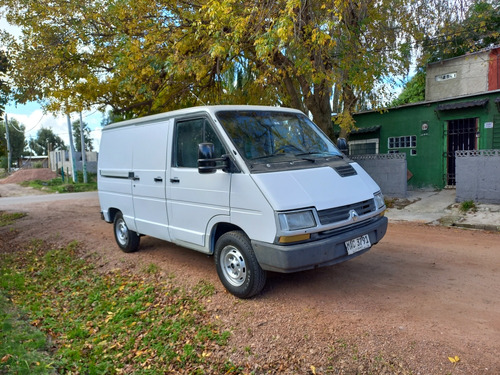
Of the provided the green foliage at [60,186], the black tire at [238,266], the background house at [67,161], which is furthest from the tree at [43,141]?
the black tire at [238,266]

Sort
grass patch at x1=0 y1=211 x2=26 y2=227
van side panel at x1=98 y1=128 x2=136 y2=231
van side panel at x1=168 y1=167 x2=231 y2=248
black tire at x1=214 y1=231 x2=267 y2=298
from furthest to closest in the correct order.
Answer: grass patch at x1=0 y1=211 x2=26 y2=227 < van side panel at x1=98 y1=128 x2=136 y2=231 < van side panel at x1=168 y1=167 x2=231 y2=248 < black tire at x1=214 y1=231 x2=267 y2=298

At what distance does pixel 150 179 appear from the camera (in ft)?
18.1

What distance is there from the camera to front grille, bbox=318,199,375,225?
152 inches

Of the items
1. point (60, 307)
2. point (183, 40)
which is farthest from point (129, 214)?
point (183, 40)

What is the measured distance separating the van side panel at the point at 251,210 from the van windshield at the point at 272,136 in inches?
14.4

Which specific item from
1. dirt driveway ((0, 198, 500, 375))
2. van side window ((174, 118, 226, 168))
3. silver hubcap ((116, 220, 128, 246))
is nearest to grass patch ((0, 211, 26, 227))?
silver hubcap ((116, 220, 128, 246))

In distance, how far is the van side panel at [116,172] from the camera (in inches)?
242

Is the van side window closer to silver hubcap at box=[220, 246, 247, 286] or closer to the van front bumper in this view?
silver hubcap at box=[220, 246, 247, 286]

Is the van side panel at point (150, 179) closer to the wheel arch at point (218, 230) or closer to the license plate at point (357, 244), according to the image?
the wheel arch at point (218, 230)

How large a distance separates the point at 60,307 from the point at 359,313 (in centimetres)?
379

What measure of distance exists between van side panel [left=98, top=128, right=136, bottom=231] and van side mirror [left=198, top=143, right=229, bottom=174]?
2.30 metres

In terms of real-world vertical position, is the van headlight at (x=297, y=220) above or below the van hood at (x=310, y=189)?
Result: below

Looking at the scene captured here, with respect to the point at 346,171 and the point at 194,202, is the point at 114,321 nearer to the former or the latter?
the point at 194,202

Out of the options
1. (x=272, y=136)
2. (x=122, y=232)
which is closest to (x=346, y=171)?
(x=272, y=136)
